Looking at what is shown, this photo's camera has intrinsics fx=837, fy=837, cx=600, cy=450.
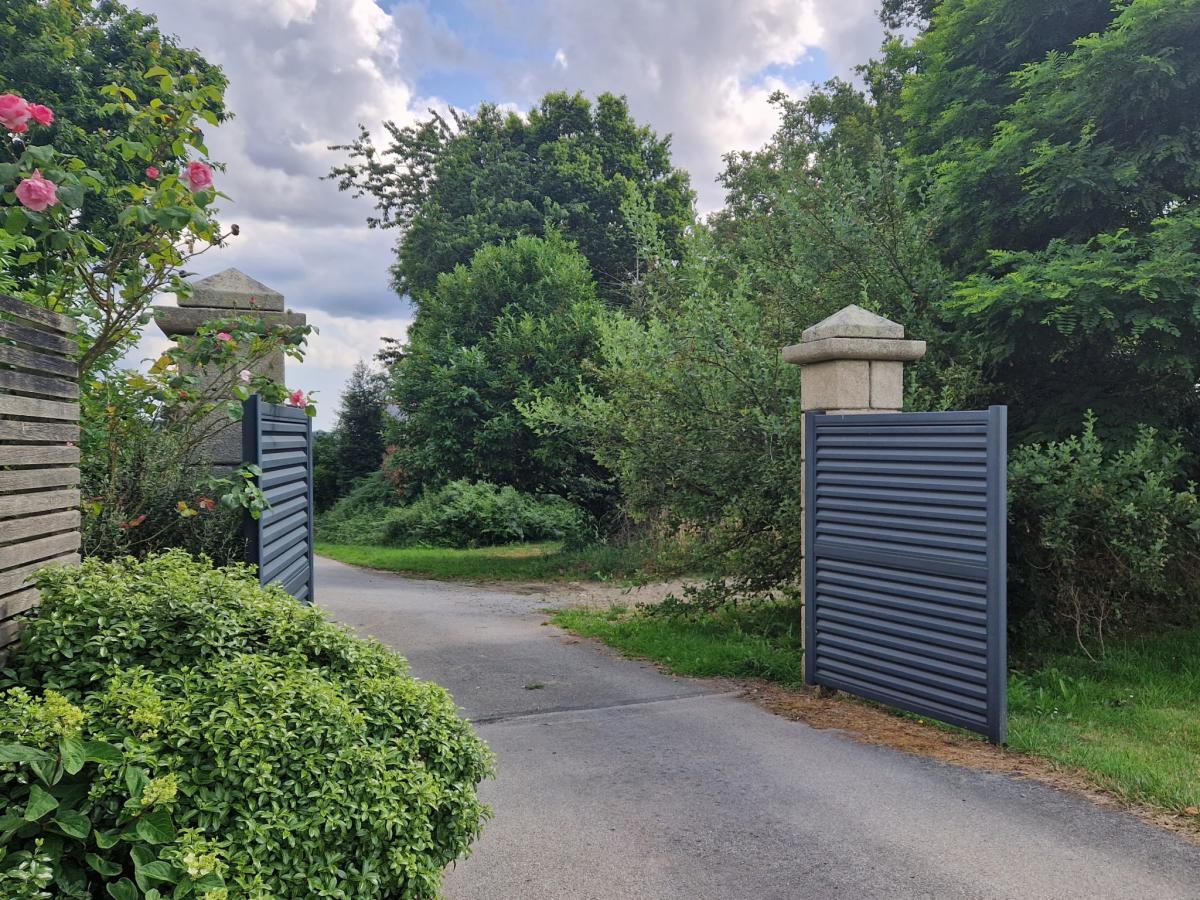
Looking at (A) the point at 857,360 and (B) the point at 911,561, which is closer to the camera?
(B) the point at 911,561

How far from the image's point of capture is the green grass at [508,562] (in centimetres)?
1385

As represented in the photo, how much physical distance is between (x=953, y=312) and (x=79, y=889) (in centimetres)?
714

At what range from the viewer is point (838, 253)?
8039 mm

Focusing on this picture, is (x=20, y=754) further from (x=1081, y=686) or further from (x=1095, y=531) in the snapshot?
(x=1095, y=531)

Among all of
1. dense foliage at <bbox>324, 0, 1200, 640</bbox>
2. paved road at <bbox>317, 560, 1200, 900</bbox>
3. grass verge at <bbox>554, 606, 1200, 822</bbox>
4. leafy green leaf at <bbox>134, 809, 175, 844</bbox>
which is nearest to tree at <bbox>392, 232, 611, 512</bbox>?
dense foliage at <bbox>324, 0, 1200, 640</bbox>

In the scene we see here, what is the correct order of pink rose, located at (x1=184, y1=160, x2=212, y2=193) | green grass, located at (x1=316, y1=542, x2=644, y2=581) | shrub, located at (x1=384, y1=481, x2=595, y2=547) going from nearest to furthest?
pink rose, located at (x1=184, y1=160, x2=212, y2=193) < green grass, located at (x1=316, y1=542, x2=644, y2=581) < shrub, located at (x1=384, y1=481, x2=595, y2=547)

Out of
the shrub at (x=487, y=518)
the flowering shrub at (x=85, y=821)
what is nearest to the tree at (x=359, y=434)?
the shrub at (x=487, y=518)

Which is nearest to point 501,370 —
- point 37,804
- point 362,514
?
point 362,514

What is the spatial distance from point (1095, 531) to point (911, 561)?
81.1 inches

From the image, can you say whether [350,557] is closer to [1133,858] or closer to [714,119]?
[714,119]

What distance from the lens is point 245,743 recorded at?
7.68 feet

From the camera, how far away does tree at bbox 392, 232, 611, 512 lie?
14.9 metres

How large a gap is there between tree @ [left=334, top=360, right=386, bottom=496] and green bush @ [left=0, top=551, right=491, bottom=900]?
2643cm

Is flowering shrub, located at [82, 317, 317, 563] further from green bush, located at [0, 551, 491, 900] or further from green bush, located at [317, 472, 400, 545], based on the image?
green bush, located at [317, 472, 400, 545]
